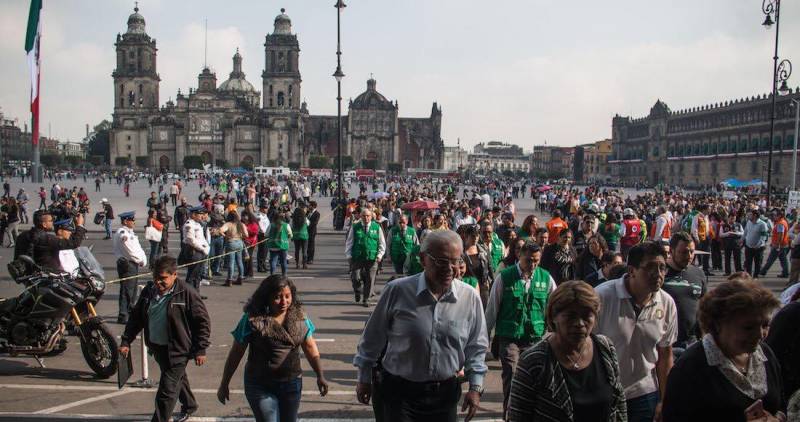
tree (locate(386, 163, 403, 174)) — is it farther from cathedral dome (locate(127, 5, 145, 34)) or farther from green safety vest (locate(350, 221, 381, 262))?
green safety vest (locate(350, 221, 381, 262))

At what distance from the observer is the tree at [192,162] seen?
106 meters

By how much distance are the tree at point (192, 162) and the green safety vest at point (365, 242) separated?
10115 centimetres

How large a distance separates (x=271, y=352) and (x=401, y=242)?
691 cm

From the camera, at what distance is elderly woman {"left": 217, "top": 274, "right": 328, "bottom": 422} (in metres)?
4.31

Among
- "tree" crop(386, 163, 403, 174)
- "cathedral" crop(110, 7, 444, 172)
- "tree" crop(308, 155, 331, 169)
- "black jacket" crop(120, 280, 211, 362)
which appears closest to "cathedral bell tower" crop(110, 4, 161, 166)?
"cathedral" crop(110, 7, 444, 172)

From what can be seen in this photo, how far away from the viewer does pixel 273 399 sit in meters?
4.34

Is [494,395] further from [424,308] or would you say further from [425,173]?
[425,173]

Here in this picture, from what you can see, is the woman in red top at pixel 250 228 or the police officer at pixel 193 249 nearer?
the police officer at pixel 193 249

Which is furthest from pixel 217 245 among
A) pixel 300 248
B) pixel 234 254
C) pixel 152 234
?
pixel 152 234

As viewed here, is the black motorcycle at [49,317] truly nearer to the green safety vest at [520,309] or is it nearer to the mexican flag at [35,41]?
the green safety vest at [520,309]

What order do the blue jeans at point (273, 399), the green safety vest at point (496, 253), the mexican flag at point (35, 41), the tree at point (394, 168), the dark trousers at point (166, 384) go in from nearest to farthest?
the blue jeans at point (273, 399)
the dark trousers at point (166, 384)
the green safety vest at point (496, 253)
the mexican flag at point (35, 41)
the tree at point (394, 168)

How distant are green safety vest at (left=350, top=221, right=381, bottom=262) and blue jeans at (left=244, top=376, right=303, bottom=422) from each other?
19.9 ft

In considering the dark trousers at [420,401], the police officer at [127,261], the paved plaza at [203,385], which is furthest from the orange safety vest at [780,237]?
the dark trousers at [420,401]

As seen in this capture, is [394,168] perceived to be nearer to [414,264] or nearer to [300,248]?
[300,248]
